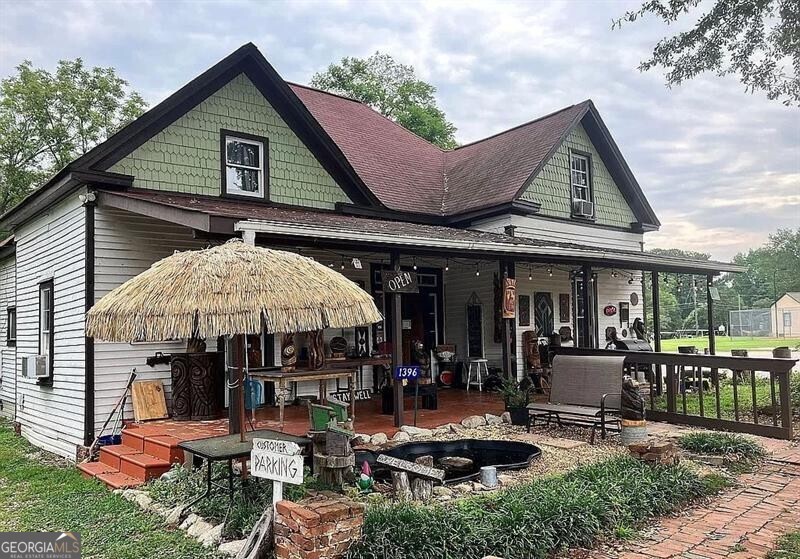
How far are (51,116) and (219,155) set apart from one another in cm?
1437

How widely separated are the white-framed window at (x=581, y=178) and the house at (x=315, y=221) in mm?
48

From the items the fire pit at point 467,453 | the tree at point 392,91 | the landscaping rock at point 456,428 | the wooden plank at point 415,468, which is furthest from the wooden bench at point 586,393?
the tree at point 392,91

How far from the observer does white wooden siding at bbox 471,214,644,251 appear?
507 inches

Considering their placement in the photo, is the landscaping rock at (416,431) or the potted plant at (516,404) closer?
the landscaping rock at (416,431)

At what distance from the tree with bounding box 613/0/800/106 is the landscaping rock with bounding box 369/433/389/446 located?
750cm

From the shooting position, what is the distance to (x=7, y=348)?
1305 cm

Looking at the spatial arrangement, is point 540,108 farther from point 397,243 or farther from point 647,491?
point 647,491

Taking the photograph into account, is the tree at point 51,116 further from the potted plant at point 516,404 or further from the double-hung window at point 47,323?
the potted plant at point 516,404

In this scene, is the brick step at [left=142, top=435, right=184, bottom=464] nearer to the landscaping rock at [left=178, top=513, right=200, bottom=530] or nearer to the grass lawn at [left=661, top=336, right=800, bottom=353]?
the landscaping rock at [left=178, top=513, right=200, bottom=530]

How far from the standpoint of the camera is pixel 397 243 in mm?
7664

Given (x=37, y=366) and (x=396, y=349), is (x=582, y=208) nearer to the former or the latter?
(x=396, y=349)

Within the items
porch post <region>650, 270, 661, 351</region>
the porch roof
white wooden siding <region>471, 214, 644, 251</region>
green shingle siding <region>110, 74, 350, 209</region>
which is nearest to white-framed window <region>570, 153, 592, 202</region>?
white wooden siding <region>471, 214, 644, 251</region>

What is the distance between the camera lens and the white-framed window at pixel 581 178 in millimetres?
14414

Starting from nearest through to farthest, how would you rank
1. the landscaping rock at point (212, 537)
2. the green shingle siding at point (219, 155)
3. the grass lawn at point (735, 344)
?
the landscaping rock at point (212, 537), the green shingle siding at point (219, 155), the grass lawn at point (735, 344)
